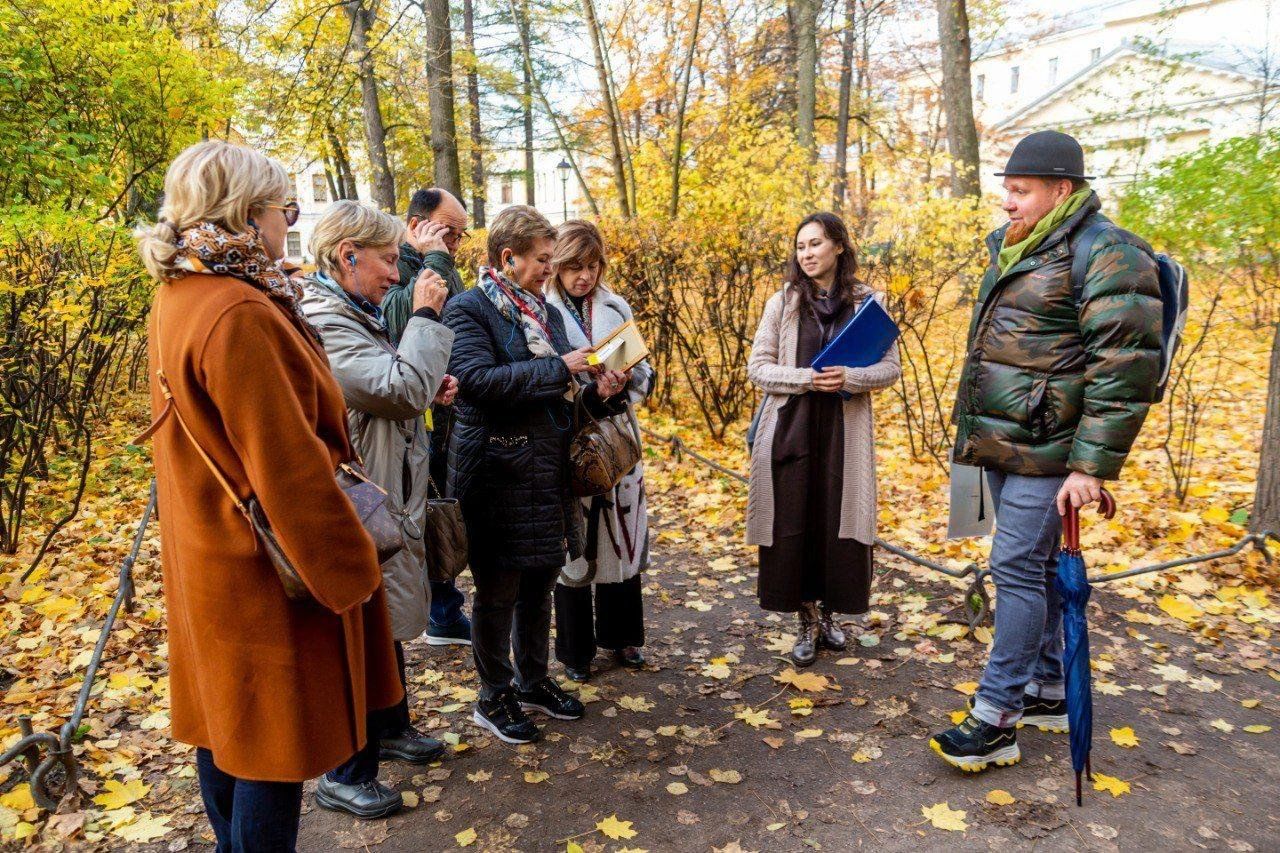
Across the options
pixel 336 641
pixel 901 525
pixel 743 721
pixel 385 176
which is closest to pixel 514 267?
pixel 336 641

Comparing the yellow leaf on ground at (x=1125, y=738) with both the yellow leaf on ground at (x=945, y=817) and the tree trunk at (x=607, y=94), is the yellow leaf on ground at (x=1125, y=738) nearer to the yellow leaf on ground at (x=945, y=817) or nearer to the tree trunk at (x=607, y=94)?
the yellow leaf on ground at (x=945, y=817)

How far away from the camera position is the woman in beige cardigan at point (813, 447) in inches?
146

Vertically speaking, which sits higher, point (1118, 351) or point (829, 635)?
point (1118, 351)

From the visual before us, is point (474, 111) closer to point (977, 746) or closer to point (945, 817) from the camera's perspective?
point (977, 746)

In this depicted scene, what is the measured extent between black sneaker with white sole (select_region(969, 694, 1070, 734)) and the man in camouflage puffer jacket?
29 centimetres

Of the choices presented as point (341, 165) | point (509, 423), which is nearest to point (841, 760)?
point (509, 423)

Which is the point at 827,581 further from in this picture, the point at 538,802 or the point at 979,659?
the point at 538,802

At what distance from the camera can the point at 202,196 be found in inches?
68.9

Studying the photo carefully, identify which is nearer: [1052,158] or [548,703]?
[1052,158]

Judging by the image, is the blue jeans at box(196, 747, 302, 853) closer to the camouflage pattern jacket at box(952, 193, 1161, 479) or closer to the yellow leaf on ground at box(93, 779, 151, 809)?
the yellow leaf on ground at box(93, 779, 151, 809)

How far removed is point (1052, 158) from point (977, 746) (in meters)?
2.09

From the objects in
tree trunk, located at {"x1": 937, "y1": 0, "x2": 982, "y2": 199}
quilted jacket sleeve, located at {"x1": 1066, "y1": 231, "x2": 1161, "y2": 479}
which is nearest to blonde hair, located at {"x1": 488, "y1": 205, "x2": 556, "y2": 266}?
quilted jacket sleeve, located at {"x1": 1066, "y1": 231, "x2": 1161, "y2": 479}

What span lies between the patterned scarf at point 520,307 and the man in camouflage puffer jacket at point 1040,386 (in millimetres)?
1622

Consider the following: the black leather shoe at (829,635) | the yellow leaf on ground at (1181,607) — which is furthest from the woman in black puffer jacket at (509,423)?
the yellow leaf on ground at (1181,607)
